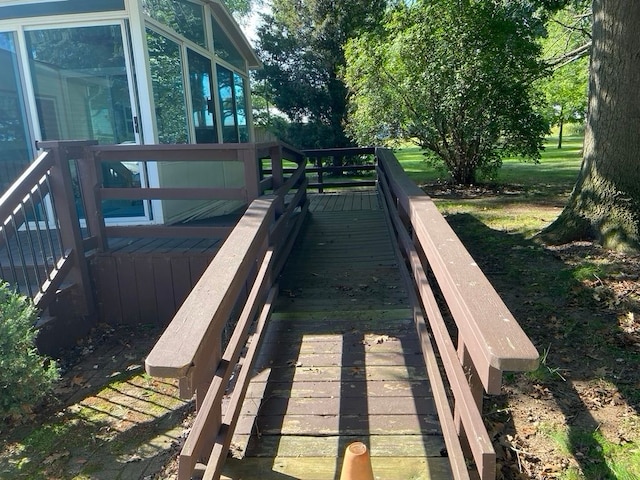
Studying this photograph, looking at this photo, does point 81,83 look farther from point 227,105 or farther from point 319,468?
point 319,468

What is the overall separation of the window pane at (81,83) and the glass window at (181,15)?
22.9 inches

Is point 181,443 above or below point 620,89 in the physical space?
below

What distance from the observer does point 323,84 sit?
15.1 m

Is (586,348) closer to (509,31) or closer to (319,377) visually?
(319,377)

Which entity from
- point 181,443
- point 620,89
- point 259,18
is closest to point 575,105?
point 259,18

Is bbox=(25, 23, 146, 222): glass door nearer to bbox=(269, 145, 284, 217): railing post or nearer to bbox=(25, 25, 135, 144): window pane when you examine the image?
bbox=(25, 25, 135, 144): window pane

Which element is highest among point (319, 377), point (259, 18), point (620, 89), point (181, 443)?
point (259, 18)

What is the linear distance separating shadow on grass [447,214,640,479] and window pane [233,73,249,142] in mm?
5479

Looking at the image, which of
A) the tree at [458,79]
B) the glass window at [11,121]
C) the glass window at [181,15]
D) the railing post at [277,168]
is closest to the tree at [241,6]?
the tree at [458,79]

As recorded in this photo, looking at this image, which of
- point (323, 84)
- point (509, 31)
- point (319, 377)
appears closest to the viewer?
point (319, 377)

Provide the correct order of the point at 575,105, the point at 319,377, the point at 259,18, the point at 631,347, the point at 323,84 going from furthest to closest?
1. the point at 575,105
2. the point at 259,18
3. the point at 323,84
4. the point at 631,347
5. the point at 319,377

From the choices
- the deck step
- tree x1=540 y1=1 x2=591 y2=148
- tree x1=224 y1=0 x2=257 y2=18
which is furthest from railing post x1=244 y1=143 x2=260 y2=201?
tree x1=224 y1=0 x2=257 y2=18

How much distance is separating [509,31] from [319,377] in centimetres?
863

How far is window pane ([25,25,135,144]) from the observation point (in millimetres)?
5340
